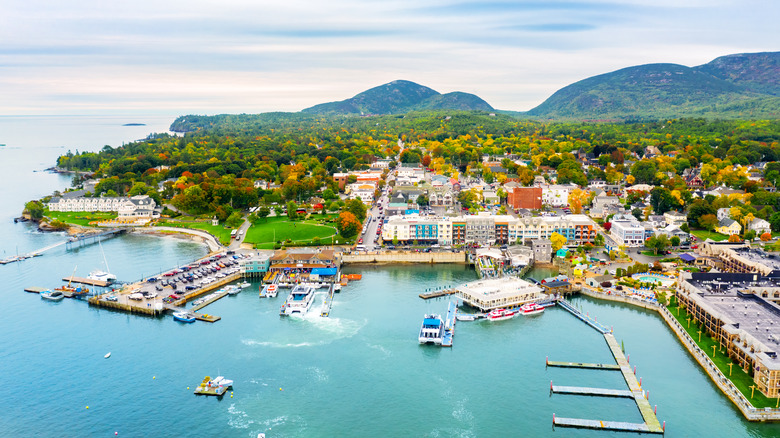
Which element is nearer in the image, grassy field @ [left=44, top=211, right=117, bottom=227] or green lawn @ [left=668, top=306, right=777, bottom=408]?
green lawn @ [left=668, top=306, right=777, bottom=408]

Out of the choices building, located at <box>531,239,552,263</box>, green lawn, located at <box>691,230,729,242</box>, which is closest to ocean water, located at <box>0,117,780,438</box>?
building, located at <box>531,239,552,263</box>

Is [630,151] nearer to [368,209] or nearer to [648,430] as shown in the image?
[368,209]

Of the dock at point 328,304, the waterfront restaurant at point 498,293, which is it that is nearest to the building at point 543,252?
the waterfront restaurant at point 498,293

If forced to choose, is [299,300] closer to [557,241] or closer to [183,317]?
[183,317]

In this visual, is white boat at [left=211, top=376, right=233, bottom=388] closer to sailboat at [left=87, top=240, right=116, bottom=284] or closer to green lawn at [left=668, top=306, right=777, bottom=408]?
sailboat at [left=87, top=240, right=116, bottom=284]

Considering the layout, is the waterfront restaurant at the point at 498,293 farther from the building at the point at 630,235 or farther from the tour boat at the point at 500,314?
the building at the point at 630,235

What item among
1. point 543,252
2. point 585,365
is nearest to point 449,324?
point 585,365
